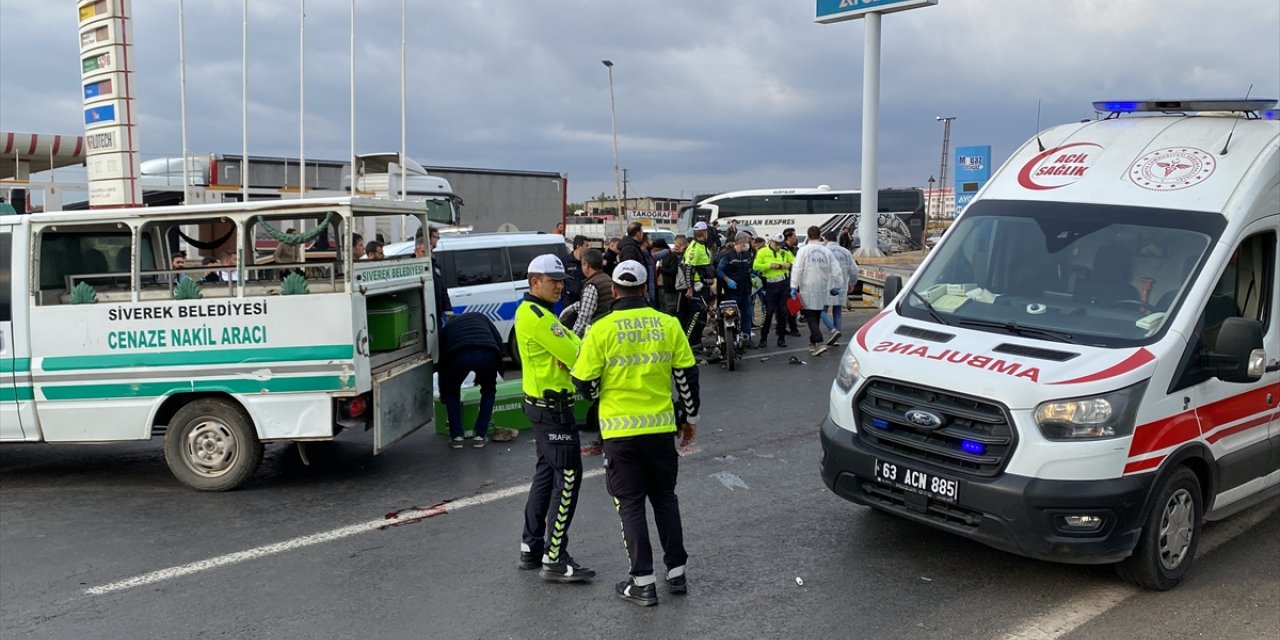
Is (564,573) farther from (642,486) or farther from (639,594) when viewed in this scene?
(642,486)

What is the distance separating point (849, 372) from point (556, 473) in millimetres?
1780

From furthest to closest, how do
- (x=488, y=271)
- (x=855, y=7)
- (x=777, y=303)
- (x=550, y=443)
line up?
(x=855, y=7) → (x=777, y=303) → (x=488, y=271) → (x=550, y=443)

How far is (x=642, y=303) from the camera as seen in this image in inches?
192

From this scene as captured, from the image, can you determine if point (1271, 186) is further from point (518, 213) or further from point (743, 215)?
point (743, 215)

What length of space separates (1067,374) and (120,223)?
20.9ft

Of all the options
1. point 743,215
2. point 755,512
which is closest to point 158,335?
point 755,512

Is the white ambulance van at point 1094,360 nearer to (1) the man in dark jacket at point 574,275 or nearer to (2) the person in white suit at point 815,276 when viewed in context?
(1) the man in dark jacket at point 574,275

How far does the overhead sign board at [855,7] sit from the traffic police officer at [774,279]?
1392 centimetres

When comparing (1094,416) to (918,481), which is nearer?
(1094,416)

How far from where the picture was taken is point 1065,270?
559 cm

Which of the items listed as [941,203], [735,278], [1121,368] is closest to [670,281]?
[735,278]

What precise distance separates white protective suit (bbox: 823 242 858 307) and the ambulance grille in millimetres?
8046

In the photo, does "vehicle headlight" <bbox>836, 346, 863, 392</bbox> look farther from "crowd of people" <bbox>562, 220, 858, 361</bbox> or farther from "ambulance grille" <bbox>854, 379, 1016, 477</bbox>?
"crowd of people" <bbox>562, 220, 858, 361</bbox>

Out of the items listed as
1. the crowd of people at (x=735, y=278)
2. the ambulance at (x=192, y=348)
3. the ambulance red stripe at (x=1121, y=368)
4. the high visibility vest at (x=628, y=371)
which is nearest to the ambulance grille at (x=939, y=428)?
the ambulance red stripe at (x=1121, y=368)
